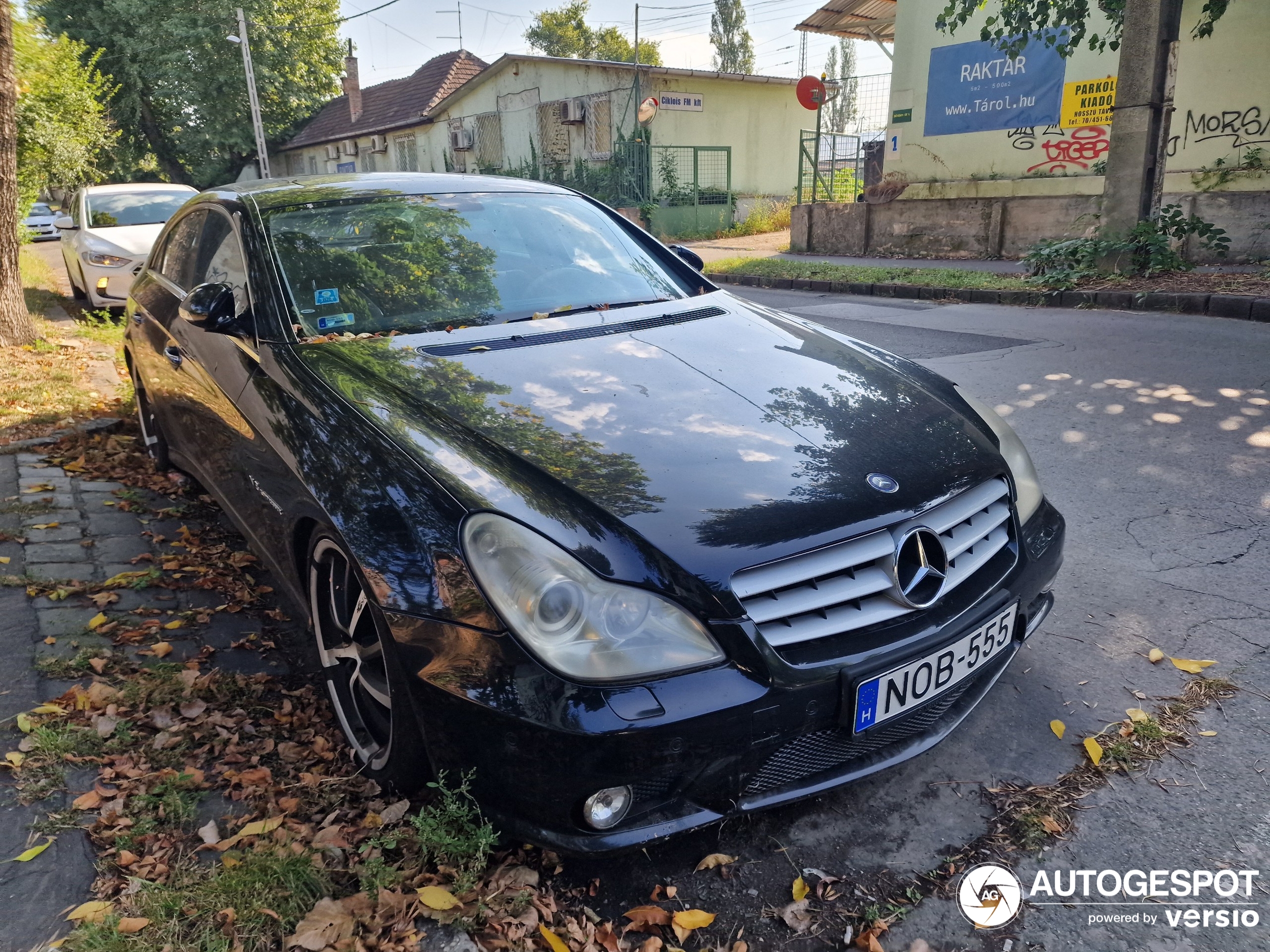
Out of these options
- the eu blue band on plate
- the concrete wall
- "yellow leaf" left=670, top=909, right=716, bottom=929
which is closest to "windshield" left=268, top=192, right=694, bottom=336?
the eu blue band on plate

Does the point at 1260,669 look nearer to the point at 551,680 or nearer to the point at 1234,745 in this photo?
the point at 1234,745

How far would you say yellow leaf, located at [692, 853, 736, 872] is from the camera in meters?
2.01

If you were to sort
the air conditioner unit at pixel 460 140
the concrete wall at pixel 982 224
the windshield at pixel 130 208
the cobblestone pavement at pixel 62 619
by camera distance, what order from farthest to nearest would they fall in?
the air conditioner unit at pixel 460 140 < the concrete wall at pixel 982 224 < the windshield at pixel 130 208 < the cobblestone pavement at pixel 62 619

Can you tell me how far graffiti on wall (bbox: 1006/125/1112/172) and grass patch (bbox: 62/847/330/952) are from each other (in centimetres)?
1468

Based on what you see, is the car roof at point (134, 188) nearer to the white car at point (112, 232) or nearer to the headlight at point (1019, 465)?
the white car at point (112, 232)

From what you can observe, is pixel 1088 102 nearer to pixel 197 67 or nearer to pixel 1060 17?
pixel 1060 17

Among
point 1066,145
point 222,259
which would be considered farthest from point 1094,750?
point 1066,145

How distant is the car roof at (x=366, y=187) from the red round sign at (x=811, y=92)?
14450mm

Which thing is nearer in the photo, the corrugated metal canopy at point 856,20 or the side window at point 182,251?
the side window at point 182,251

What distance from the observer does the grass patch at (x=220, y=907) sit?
1785mm

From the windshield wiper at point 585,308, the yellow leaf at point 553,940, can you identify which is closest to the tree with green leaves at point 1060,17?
the windshield wiper at point 585,308

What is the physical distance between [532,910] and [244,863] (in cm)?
67

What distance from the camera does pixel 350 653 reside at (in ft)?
7.64

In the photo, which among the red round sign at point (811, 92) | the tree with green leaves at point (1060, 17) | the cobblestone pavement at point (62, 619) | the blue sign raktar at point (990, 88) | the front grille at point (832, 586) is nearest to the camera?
the front grille at point (832, 586)
